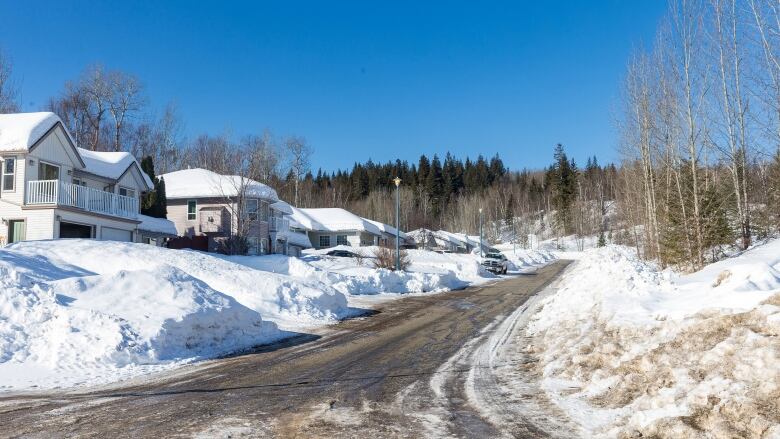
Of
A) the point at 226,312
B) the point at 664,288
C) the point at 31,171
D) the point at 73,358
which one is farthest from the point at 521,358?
the point at 31,171

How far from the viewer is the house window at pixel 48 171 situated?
27.3m

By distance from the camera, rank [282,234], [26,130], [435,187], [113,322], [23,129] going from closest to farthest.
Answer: [113,322] < [26,130] < [23,129] < [282,234] < [435,187]

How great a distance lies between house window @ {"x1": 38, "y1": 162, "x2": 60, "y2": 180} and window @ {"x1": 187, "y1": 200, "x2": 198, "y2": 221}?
1581 centimetres

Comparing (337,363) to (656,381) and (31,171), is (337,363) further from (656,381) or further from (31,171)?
(31,171)

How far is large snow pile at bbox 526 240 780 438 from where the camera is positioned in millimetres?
5137

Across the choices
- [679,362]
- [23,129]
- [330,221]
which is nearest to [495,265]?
[330,221]

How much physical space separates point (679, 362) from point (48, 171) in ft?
98.2

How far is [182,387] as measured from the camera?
8023mm

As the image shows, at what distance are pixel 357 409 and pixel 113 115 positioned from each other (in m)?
60.6

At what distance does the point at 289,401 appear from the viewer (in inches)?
279

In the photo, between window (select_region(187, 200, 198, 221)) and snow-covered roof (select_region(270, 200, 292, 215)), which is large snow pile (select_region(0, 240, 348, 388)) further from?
snow-covered roof (select_region(270, 200, 292, 215))

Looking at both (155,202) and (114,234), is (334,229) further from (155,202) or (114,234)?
(114,234)

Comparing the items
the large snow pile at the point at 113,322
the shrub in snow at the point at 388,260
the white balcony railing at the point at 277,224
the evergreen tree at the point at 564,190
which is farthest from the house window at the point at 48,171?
the evergreen tree at the point at 564,190

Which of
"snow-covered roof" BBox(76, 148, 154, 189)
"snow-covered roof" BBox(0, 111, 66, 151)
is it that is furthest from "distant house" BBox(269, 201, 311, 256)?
"snow-covered roof" BBox(0, 111, 66, 151)
